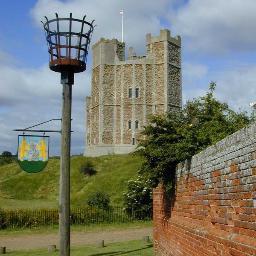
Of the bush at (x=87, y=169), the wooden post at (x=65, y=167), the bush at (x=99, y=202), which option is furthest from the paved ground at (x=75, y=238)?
the bush at (x=87, y=169)

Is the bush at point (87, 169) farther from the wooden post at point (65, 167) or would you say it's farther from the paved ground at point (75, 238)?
the wooden post at point (65, 167)

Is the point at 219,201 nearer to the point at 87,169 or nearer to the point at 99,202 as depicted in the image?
the point at 99,202

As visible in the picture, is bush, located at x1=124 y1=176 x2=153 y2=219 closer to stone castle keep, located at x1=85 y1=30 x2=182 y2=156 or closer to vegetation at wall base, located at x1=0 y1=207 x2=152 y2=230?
vegetation at wall base, located at x1=0 y1=207 x2=152 y2=230

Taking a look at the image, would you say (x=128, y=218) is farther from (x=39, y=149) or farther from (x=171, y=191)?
(x=39, y=149)

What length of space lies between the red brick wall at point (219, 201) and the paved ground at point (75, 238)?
11889mm

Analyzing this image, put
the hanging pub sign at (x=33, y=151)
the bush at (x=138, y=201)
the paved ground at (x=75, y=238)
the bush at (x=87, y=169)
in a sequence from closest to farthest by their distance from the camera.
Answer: the hanging pub sign at (x=33, y=151) < the paved ground at (x=75, y=238) < the bush at (x=138, y=201) < the bush at (x=87, y=169)

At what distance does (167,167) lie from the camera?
12242 millimetres

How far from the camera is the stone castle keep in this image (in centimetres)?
7312

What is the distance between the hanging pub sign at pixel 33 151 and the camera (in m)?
10.3

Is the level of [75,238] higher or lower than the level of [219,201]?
lower

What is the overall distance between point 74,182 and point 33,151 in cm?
4703

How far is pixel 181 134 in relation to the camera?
40.1ft

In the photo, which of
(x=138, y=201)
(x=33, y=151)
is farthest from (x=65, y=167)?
(x=138, y=201)

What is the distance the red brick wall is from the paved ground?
11.9 m
